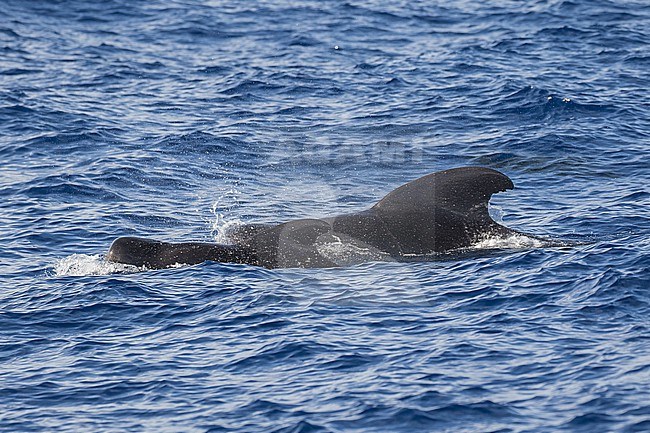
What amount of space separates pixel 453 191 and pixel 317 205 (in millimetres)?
4691

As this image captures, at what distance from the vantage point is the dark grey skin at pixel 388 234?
16250 millimetres

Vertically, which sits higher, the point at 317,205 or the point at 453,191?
the point at 453,191

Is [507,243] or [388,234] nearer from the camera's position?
[388,234]

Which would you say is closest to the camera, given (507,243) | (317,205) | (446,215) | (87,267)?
(446,215)

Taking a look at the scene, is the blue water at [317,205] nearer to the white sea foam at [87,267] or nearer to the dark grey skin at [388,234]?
the white sea foam at [87,267]

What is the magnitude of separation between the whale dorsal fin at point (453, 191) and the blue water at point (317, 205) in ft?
3.08

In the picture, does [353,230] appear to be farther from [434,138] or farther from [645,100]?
[645,100]

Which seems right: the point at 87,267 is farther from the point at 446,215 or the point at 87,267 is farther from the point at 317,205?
the point at 446,215

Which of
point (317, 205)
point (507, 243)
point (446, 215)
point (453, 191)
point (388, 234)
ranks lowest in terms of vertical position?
point (317, 205)

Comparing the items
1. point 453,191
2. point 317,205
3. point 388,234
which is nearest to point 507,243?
point 453,191

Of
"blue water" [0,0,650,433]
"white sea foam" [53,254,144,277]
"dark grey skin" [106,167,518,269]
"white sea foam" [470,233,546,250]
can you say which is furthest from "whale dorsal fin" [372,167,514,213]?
"white sea foam" [53,254,144,277]

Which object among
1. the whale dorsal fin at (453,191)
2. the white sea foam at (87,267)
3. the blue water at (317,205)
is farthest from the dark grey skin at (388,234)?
the blue water at (317,205)

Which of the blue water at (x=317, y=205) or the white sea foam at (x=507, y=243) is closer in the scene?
the blue water at (x=317, y=205)

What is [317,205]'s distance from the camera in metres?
20.5
